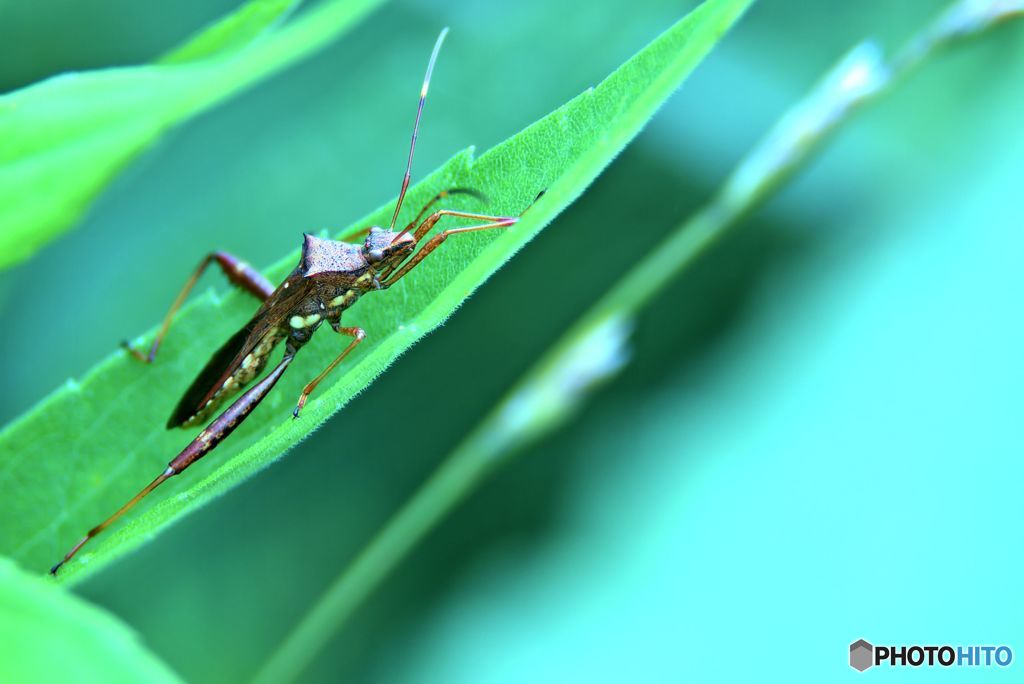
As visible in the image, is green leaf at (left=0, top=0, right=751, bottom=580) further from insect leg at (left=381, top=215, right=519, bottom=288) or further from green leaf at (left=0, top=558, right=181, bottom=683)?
green leaf at (left=0, top=558, right=181, bottom=683)

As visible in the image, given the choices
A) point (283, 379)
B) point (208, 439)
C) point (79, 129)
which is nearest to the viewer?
point (79, 129)

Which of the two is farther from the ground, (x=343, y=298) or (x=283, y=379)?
(x=343, y=298)

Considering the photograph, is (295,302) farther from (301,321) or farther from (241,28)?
(241,28)

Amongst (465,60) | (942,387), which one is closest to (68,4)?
(465,60)

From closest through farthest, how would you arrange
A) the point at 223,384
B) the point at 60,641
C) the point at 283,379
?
the point at 60,641 → the point at 283,379 → the point at 223,384

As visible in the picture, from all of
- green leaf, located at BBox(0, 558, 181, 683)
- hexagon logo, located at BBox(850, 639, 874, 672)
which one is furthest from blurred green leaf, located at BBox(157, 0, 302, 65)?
hexagon logo, located at BBox(850, 639, 874, 672)

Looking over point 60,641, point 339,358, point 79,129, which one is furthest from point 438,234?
point 60,641
